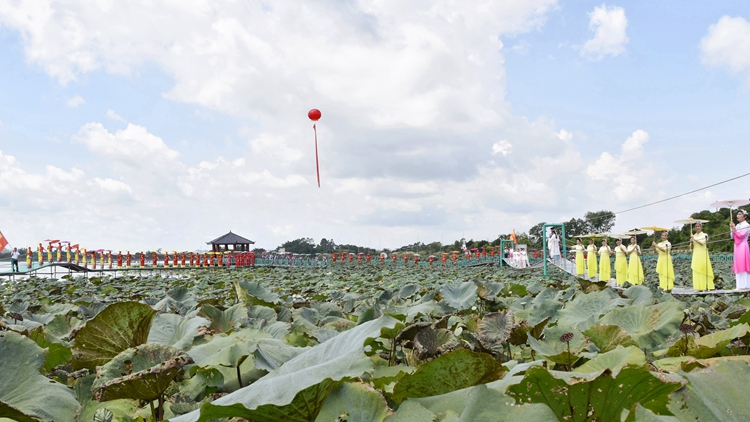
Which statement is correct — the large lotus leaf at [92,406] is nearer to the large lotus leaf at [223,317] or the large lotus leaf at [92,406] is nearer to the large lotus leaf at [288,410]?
the large lotus leaf at [288,410]

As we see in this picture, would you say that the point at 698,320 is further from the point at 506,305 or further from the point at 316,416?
the point at 316,416

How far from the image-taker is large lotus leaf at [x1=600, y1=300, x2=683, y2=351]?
1.54 m

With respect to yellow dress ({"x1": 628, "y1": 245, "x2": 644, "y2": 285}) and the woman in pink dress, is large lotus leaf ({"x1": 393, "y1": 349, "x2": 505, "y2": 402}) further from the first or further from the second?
yellow dress ({"x1": 628, "y1": 245, "x2": 644, "y2": 285})

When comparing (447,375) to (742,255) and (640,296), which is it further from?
(742,255)

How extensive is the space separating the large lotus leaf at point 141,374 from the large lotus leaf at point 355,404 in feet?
1.22

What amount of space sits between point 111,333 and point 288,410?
849mm

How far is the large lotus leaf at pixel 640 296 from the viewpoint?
230 centimetres

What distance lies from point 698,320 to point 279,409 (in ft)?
6.57

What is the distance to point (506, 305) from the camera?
278 cm

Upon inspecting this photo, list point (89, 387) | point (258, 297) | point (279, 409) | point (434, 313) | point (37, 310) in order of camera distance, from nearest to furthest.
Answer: point (279, 409), point (89, 387), point (434, 313), point (258, 297), point (37, 310)

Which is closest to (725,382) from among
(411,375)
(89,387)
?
(411,375)

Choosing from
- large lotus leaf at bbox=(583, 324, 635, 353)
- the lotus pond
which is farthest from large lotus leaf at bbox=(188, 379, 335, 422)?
large lotus leaf at bbox=(583, 324, 635, 353)

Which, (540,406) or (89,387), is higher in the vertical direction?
(540,406)

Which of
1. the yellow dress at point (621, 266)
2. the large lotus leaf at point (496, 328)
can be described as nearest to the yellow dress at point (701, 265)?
the yellow dress at point (621, 266)
